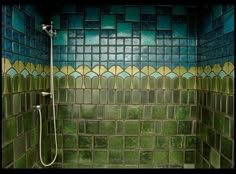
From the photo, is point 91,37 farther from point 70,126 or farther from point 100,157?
point 100,157

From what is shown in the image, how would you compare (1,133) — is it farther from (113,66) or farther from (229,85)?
(229,85)

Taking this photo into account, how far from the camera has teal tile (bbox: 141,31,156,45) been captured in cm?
183

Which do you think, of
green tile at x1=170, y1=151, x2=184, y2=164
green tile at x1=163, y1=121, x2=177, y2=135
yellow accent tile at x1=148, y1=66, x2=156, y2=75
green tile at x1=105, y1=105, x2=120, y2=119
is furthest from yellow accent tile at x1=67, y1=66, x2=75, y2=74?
green tile at x1=170, y1=151, x2=184, y2=164

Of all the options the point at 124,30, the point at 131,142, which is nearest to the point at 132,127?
the point at 131,142

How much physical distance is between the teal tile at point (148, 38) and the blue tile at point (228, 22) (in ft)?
2.02

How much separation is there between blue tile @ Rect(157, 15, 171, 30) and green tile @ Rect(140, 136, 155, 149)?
105 cm

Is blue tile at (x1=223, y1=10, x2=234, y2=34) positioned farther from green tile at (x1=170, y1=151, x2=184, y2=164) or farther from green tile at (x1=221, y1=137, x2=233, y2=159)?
green tile at (x1=170, y1=151, x2=184, y2=164)

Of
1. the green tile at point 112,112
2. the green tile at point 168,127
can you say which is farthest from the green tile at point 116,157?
the green tile at point 168,127

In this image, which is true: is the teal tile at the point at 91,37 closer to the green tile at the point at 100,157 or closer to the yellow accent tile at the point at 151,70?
the yellow accent tile at the point at 151,70

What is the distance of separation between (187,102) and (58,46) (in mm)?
1344

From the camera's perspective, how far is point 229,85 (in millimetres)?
Answer: 1309

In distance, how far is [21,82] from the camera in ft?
4.44

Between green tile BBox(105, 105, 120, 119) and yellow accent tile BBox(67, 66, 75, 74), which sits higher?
yellow accent tile BBox(67, 66, 75, 74)
